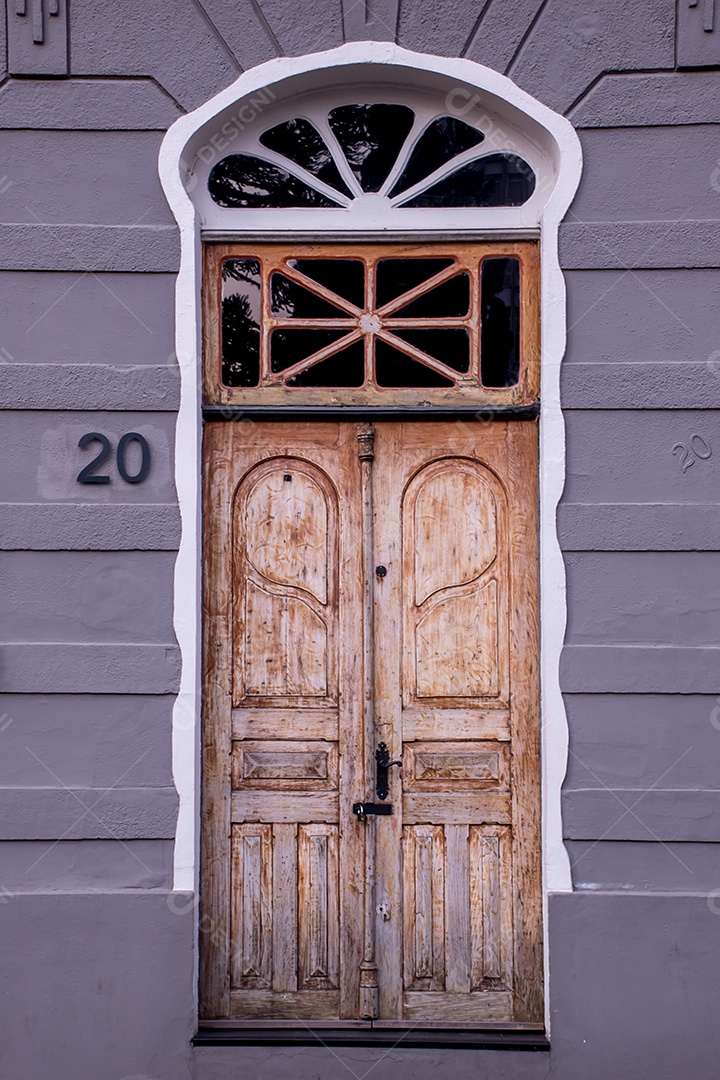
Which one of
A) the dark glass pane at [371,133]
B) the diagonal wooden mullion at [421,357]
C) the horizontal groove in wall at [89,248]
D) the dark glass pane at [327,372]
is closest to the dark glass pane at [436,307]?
the diagonal wooden mullion at [421,357]

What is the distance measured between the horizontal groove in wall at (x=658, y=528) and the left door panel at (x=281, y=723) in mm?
1049

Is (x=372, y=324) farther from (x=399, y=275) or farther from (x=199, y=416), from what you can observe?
(x=199, y=416)

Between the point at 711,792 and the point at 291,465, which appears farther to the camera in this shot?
the point at 291,465

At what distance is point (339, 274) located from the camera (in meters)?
4.43

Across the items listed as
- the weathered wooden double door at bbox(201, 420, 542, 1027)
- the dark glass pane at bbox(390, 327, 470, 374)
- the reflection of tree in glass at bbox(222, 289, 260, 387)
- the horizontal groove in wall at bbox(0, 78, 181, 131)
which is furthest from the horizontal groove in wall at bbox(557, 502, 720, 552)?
the horizontal groove in wall at bbox(0, 78, 181, 131)

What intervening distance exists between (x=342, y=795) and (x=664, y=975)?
145 centimetres

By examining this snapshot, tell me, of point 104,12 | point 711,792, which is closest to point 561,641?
point 711,792

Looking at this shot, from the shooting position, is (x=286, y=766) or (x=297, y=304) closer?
(x=286, y=766)

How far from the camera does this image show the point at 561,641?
4.11 m

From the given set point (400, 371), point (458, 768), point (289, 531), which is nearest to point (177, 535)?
point (289, 531)

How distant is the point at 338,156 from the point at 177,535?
5.96 ft

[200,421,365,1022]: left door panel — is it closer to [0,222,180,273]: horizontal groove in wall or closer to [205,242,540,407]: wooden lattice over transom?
[205,242,540,407]: wooden lattice over transom

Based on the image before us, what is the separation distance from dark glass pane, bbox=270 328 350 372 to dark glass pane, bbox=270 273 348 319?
0.23 feet

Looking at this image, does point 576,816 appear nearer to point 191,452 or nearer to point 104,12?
point 191,452
